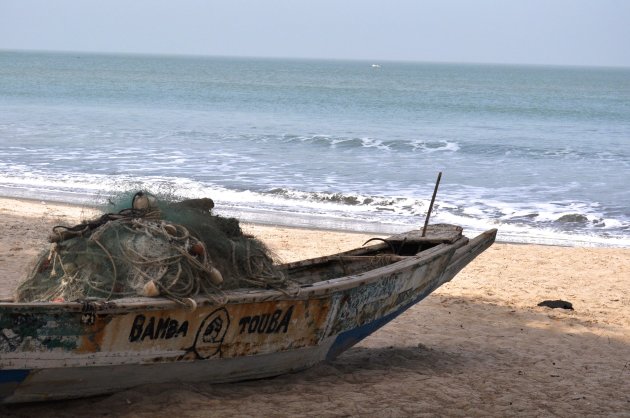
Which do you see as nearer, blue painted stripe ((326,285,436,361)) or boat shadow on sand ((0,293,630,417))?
boat shadow on sand ((0,293,630,417))

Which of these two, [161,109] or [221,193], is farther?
Result: [161,109]

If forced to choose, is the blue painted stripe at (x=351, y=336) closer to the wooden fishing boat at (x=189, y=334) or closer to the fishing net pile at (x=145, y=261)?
the wooden fishing boat at (x=189, y=334)

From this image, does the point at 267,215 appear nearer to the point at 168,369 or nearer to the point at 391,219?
the point at 391,219

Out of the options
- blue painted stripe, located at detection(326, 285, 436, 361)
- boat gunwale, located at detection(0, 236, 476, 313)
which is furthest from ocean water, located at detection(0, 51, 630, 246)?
A: blue painted stripe, located at detection(326, 285, 436, 361)

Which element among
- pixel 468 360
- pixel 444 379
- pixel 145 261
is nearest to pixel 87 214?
pixel 468 360

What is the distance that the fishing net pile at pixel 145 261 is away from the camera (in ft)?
16.9

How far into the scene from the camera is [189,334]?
5227 mm

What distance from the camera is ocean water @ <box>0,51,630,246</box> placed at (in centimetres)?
1559

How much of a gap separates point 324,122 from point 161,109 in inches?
348

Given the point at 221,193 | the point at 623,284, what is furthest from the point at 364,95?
the point at 623,284

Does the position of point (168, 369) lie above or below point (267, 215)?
above

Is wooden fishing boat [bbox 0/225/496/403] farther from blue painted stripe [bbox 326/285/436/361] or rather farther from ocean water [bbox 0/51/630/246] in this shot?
ocean water [bbox 0/51/630/246]

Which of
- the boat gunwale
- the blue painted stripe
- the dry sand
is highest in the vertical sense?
the boat gunwale

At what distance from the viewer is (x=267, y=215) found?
15.1 m
